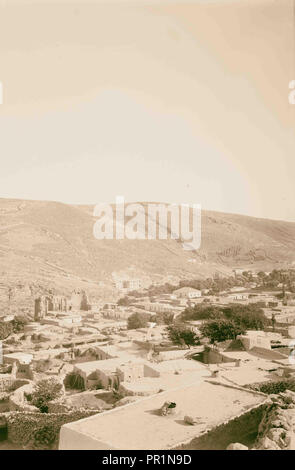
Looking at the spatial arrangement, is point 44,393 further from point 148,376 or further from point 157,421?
point 157,421

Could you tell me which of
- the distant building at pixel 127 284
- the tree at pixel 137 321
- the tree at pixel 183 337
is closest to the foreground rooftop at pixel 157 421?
the tree at pixel 183 337

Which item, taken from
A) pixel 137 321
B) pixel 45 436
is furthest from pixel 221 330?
pixel 45 436

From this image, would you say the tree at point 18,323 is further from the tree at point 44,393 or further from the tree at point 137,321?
the tree at point 44,393

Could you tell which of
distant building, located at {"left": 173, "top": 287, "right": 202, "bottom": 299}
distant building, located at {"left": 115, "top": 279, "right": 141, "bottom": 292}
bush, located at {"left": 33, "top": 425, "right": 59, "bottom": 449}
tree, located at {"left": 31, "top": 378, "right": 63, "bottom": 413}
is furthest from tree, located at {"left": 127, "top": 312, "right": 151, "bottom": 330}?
distant building, located at {"left": 115, "top": 279, "right": 141, "bottom": 292}

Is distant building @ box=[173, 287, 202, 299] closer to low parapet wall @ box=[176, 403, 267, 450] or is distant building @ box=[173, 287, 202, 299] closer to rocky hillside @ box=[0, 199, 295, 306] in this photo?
rocky hillside @ box=[0, 199, 295, 306]

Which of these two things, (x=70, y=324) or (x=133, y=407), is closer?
(x=133, y=407)
